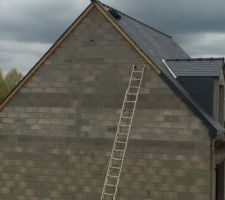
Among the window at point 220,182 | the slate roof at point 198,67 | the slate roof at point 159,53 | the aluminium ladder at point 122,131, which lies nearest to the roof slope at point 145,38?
the slate roof at point 159,53

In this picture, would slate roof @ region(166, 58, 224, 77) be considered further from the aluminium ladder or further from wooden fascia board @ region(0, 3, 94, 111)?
wooden fascia board @ region(0, 3, 94, 111)

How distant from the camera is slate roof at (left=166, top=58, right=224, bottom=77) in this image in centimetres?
1855

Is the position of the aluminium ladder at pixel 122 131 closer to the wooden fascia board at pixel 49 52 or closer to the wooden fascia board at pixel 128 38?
the wooden fascia board at pixel 128 38

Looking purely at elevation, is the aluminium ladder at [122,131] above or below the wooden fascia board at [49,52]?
below

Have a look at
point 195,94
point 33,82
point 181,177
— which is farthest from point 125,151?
point 33,82

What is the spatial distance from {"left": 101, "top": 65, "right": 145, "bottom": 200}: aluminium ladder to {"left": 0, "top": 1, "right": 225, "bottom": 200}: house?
25 centimetres

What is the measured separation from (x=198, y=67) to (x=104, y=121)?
427 centimetres

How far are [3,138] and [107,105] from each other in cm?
462

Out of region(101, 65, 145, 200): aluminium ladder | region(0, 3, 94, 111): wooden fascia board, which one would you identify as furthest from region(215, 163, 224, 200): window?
region(0, 3, 94, 111): wooden fascia board

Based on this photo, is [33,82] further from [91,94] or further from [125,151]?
[125,151]

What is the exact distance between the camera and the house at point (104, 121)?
17.4m

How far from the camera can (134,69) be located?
18.2m

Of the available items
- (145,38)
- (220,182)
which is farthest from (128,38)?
(220,182)

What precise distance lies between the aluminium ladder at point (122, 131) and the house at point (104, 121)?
0.25m
